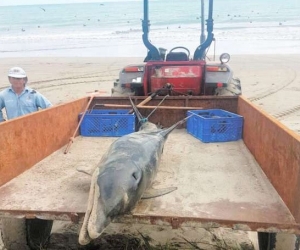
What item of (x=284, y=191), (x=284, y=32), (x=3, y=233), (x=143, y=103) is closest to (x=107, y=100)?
(x=143, y=103)

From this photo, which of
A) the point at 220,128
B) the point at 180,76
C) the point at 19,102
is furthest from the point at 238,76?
the point at 19,102

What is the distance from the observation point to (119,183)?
8.64 ft

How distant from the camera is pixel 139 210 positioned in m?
2.84

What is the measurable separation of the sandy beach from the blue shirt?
153 centimetres

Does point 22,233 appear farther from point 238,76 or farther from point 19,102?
point 238,76

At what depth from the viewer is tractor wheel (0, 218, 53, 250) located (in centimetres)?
331

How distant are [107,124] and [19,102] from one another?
1158 millimetres

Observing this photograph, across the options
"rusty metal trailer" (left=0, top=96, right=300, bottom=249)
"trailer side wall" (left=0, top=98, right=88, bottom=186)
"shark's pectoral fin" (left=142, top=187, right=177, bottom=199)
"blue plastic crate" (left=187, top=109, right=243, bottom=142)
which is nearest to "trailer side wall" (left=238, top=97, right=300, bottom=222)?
"rusty metal trailer" (left=0, top=96, right=300, bottom=249)

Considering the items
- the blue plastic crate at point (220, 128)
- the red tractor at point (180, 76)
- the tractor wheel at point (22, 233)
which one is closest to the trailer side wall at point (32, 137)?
the tractor wheel at point (22, 233)

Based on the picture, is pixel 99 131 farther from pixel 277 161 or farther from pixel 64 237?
pixel 277 161

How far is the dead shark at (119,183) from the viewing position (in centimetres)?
244

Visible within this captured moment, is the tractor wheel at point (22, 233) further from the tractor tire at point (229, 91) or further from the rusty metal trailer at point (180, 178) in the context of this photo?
the tractor tire at point (229, 91)

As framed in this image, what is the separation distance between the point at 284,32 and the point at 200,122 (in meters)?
32.3

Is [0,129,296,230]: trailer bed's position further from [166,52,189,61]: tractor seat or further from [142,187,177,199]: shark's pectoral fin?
[166,52,189,61]: tractor seat
